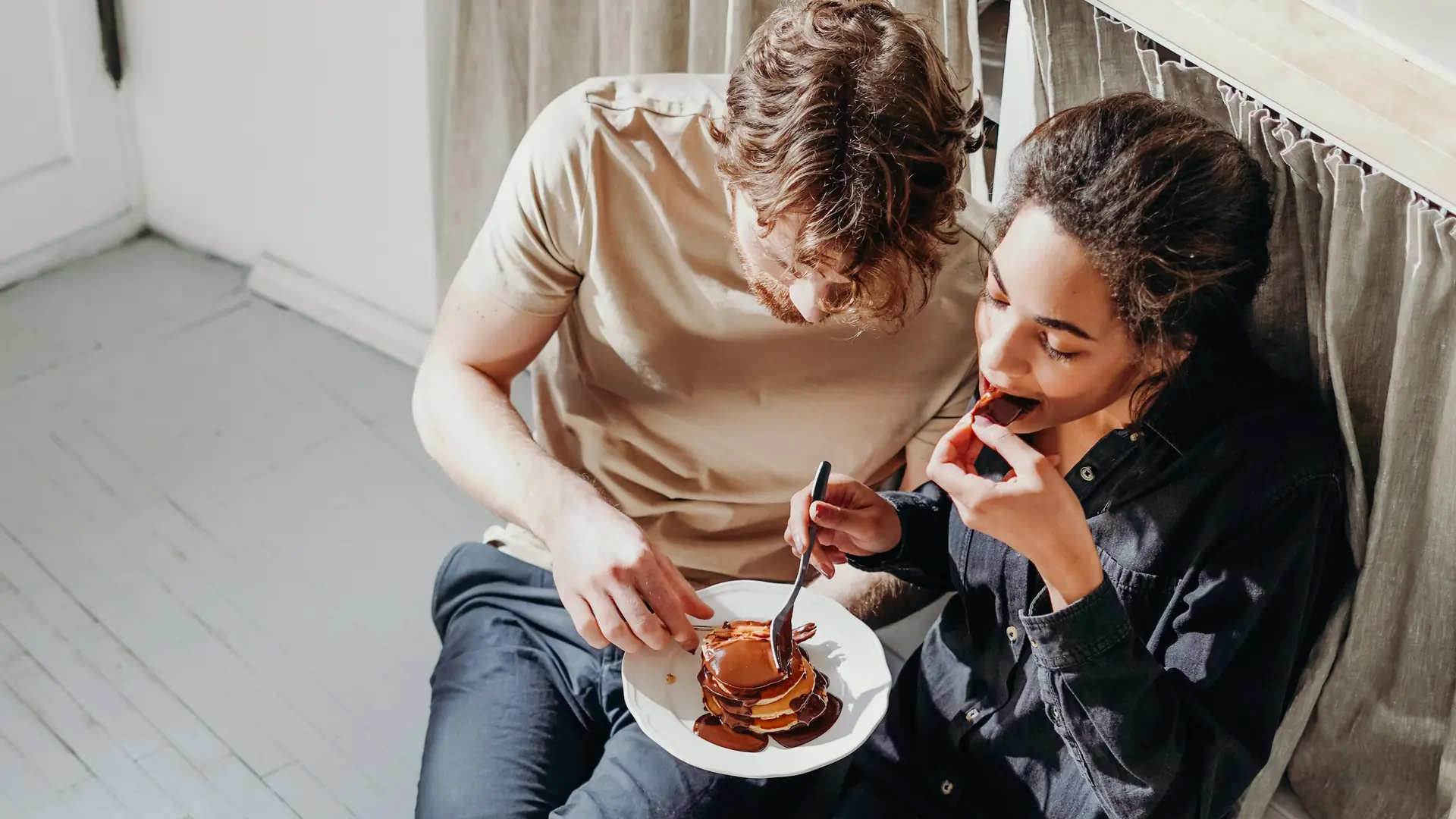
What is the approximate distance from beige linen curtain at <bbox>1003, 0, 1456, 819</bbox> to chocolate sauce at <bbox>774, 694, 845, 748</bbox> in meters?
0.44

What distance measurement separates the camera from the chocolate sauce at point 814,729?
140 cm

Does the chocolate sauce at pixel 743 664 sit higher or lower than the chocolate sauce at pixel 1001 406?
lower

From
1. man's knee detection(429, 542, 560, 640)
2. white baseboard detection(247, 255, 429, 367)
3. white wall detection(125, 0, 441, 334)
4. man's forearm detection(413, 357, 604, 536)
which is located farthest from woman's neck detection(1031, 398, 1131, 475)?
white baseboard detection(247, 255, 429, 367)

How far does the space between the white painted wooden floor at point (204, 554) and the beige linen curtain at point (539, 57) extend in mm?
399

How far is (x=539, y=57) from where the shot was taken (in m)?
2.18

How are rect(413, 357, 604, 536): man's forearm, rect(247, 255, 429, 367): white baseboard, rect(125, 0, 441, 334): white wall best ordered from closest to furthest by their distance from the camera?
rect(413, 357, 604, 536): man's forearm, rect(125, 0, 441, 334): white wall, rect(247, 255, 429, 367): white baseboard

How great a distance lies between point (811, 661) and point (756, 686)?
0.09m

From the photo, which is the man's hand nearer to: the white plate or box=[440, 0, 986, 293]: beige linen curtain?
the white plate

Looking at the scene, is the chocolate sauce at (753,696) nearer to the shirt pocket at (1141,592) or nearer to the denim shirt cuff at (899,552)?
the denim shirt cuff at (899,552)

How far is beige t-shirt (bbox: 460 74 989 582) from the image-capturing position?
1547mm

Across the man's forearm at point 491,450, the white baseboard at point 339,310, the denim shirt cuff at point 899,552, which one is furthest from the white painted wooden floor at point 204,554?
the denim shirt cuff at point 899,552

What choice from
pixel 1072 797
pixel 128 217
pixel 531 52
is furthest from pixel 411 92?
pixel 1072 797

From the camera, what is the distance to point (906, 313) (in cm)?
151

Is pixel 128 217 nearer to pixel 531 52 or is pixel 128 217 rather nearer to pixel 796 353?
pixel 531 52
